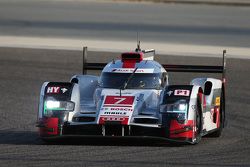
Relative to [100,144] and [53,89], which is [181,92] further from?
[53,89]

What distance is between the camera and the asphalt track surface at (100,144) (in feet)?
39.9

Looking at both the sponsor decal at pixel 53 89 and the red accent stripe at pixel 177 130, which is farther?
the sponsor decal at pixel 53 89

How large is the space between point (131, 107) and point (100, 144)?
68 centimetres

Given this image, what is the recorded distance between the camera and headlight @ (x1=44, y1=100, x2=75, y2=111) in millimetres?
13828

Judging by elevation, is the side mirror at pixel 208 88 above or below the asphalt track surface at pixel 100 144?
above

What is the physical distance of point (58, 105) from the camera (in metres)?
13.9

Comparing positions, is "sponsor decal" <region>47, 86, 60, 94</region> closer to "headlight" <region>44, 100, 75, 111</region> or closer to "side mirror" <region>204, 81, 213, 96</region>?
"headlight" <region>44, 100, 75, 111</region>

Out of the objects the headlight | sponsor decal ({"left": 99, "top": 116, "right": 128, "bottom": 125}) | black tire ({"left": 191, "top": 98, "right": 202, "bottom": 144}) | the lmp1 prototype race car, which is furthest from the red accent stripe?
the headlight

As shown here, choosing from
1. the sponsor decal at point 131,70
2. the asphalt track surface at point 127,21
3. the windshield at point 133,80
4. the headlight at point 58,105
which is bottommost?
the headlight at point 58,105

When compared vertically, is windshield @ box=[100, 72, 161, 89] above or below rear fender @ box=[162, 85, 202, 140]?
above

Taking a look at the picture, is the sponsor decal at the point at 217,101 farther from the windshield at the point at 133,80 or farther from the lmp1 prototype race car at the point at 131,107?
the windshield at the point at 133,80

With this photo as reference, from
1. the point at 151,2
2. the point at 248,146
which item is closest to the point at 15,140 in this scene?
the point at 248,146

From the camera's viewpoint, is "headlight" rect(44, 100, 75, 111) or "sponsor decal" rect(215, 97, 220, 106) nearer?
"headlight" rect(44, 100, 75, 111)

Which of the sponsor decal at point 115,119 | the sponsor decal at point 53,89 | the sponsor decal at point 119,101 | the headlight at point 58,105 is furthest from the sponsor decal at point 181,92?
the sponsor decal at point 53,89
